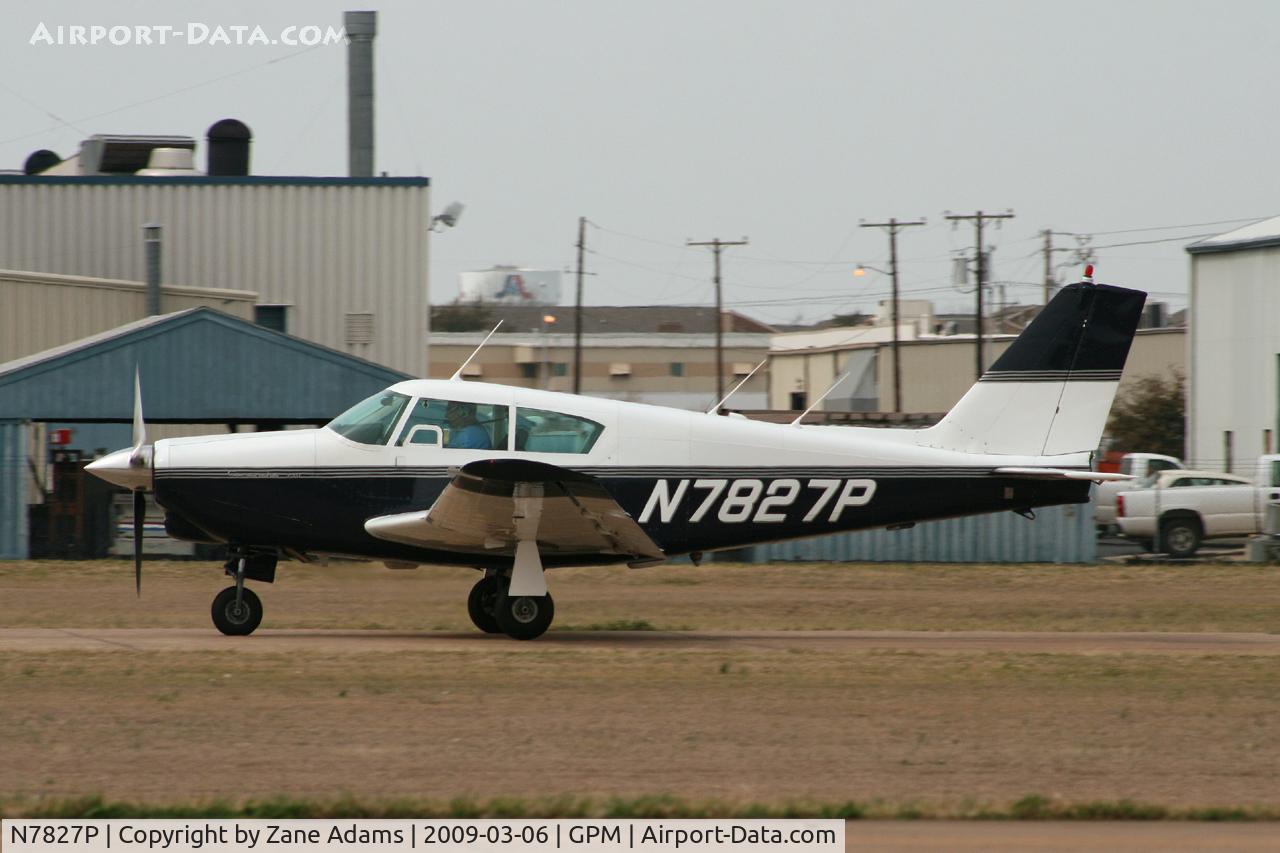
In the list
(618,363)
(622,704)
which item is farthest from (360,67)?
(618,363)

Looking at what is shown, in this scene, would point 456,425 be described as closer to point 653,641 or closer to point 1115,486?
point 653,641

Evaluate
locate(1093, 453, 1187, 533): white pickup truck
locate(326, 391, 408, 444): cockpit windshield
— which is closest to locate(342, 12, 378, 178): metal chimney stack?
locate(1093, 453, 1187, 533): white pickup truck

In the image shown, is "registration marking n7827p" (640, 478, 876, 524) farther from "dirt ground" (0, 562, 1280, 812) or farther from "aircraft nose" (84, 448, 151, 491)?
"aircraft nose" (84, 448, 151, 491)

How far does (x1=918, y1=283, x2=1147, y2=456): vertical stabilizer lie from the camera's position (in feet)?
42.7

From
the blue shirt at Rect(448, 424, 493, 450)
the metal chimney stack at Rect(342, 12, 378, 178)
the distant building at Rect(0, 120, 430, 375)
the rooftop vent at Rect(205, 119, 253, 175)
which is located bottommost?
the blue shirt at Rect(448, 424, 493, 450)

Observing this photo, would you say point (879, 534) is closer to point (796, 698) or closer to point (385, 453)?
point (385, 453)

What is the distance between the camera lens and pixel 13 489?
21.0 meters

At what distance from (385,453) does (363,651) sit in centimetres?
175

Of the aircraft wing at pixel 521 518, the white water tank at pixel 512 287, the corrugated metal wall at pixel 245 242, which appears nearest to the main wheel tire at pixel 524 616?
the aircraft wing at pixel 521 518

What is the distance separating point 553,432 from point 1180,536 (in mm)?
15472

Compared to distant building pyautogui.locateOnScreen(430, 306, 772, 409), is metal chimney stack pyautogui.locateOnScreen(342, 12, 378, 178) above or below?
above

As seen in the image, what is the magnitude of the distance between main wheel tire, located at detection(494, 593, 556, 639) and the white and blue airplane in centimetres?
2

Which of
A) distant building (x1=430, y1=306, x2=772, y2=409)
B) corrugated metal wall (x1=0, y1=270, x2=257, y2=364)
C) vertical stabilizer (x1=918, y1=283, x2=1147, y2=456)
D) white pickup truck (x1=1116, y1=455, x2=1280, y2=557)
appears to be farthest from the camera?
distant building (x1=430, y1=306, x2=772, y2=409)

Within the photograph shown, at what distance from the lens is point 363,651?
37.9 ft
